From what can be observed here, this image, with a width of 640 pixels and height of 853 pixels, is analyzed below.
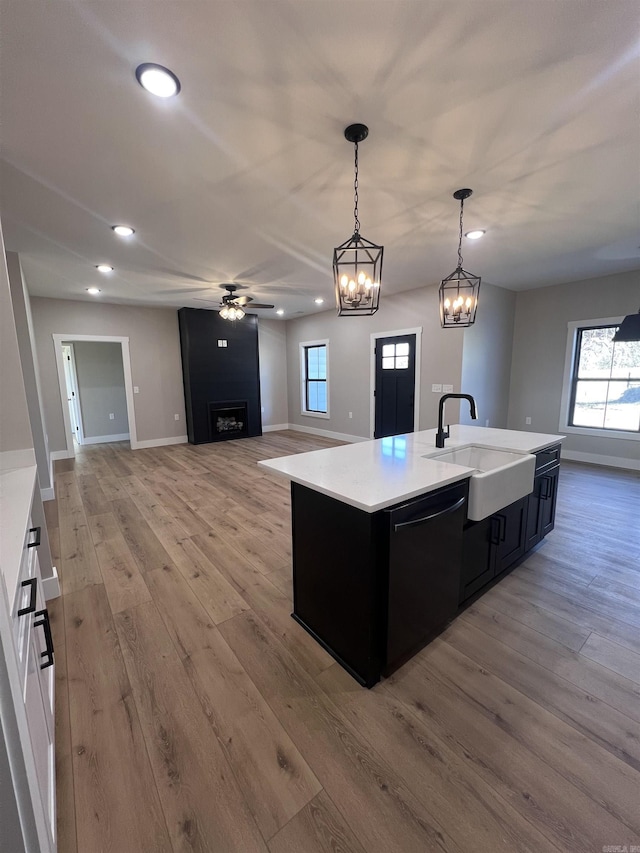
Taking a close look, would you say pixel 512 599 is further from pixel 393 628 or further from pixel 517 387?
pixel 517 387

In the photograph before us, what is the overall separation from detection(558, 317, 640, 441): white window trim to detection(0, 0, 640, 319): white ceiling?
178 cm

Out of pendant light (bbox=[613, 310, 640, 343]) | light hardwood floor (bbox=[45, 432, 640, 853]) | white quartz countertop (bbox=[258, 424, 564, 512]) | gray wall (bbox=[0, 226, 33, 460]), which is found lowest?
light hardwood floor (bbox=[45, 432, 640, 853])

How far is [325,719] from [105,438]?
25.5 feet

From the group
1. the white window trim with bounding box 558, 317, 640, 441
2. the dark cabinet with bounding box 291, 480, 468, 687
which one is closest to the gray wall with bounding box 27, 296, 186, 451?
the dark cabinet with bounding box 291, 480, 468, 687

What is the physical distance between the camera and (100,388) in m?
7.41

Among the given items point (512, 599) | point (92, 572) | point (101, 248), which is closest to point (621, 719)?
point (512, 599)

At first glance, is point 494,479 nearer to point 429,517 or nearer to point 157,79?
point 429,517

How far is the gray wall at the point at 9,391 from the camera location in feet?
5.44

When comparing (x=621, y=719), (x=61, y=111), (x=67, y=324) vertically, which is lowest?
(x=621, y=719)

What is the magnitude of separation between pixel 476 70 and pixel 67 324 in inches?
268

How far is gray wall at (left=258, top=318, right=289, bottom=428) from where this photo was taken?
824 centimetres

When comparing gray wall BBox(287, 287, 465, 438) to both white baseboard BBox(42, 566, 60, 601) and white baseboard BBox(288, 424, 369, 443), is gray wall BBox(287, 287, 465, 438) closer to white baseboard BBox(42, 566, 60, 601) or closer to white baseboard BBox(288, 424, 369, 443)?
white baseboard BBox(288, 424, 369, 443)

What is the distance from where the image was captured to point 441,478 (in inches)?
66.5

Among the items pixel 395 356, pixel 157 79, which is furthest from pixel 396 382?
pixel 157 79
